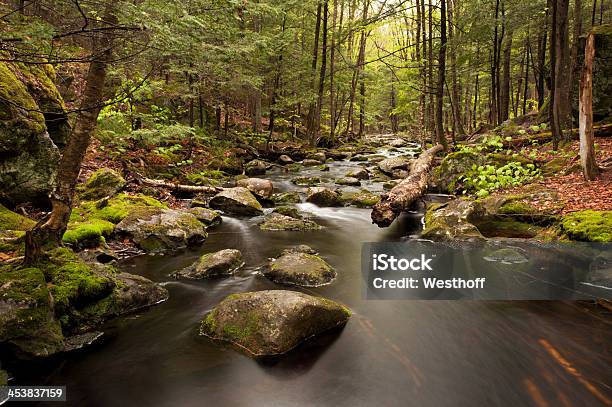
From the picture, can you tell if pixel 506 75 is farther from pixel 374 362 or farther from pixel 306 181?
pixel 374 362

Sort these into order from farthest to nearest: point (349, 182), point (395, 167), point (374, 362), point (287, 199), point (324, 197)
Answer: point (395, 167) < point (349, 182) < point (287, 199) < point (324, 197) < point (374, 362)

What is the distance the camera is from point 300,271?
A: 6148 mm

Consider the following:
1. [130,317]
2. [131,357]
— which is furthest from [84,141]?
[131,357]

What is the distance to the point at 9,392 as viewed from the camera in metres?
3.37

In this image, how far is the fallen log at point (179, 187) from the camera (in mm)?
11320

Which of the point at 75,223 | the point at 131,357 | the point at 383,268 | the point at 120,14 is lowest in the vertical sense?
the point at 131,357

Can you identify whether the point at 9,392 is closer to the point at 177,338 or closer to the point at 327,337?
the point at 177,338

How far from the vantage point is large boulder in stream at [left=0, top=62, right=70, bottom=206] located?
6.33m

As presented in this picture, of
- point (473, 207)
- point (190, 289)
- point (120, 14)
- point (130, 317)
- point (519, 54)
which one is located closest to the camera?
point (120, 14)

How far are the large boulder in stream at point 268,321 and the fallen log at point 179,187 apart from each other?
7.82 meters

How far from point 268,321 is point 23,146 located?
19.2 feet

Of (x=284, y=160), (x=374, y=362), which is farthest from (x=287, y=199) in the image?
(x=374, y=362)

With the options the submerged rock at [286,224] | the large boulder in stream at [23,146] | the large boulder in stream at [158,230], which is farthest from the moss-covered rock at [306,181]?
the large boulder in stream at [23,146]

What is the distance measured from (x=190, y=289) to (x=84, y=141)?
273 cm
